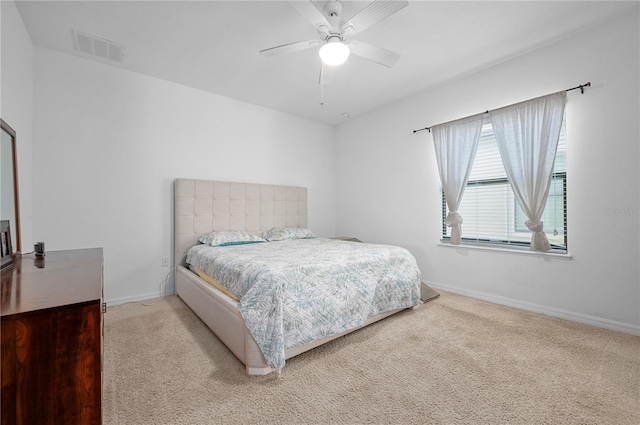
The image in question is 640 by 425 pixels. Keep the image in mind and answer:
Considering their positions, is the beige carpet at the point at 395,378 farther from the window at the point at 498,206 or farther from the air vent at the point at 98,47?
the air vent at the point at 98,47

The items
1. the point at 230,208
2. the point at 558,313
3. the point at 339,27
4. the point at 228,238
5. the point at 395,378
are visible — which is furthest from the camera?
the point at 230,208

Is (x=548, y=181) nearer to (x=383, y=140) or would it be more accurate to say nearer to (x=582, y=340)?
(x=582, y=340)

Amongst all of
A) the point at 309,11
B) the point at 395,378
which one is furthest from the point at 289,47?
the point at 395,378

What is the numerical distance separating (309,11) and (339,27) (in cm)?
32

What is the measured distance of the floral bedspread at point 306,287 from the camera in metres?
1.73

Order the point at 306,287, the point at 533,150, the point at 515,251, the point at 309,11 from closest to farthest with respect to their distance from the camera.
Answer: the point at 309,11, the point at 306,287, the point at 533,150, the point at 515,251

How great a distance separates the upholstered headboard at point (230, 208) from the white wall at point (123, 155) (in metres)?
0.18

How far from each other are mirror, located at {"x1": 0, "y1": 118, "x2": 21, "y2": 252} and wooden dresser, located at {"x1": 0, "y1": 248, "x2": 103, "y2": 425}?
1.08 m

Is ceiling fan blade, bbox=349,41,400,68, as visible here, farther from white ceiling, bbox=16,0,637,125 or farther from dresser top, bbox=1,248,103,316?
dresser top, bbox=1,248,103,316

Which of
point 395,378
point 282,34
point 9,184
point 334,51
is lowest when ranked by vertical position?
point 395,378

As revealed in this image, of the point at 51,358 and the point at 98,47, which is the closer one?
the point at 51,358

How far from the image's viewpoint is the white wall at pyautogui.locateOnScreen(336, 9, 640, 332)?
2256 mm

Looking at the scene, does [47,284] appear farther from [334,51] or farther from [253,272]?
[334,51]

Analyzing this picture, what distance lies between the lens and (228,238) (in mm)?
3266
